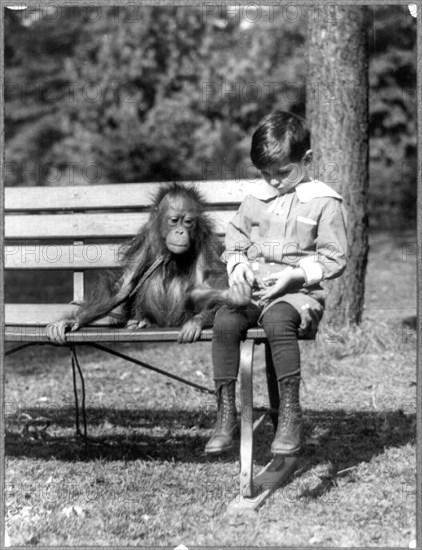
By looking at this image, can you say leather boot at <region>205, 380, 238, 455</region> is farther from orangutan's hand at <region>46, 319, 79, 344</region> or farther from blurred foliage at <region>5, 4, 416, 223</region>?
blurred foliage at <region>5, 4, 416, 223</region>

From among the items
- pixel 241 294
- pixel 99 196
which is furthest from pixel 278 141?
pixel 99 196

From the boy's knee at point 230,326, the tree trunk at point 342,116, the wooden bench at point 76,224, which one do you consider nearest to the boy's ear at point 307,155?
the boy's knee at point 230,326

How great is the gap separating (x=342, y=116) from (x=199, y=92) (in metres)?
9.39

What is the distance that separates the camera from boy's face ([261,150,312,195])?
3246mm

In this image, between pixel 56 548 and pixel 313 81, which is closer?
pixel 56 548

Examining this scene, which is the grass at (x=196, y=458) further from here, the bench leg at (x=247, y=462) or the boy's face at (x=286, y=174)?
the boy's face at (x=286, y=174)

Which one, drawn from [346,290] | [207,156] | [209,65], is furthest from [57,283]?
[346,290]

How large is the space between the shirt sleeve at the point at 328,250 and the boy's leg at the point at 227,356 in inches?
11.4

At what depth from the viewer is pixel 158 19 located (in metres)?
15.8

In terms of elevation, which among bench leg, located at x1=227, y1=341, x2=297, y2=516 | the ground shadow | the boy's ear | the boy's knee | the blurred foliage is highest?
the blurred foliage

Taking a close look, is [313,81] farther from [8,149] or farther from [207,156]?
[8,149]

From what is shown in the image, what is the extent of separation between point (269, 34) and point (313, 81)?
10.1 metres

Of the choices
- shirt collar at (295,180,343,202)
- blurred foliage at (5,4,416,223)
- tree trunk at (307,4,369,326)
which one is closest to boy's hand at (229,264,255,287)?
shirt collar at (295,180,343,202)

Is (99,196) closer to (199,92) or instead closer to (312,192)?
(312,192)
